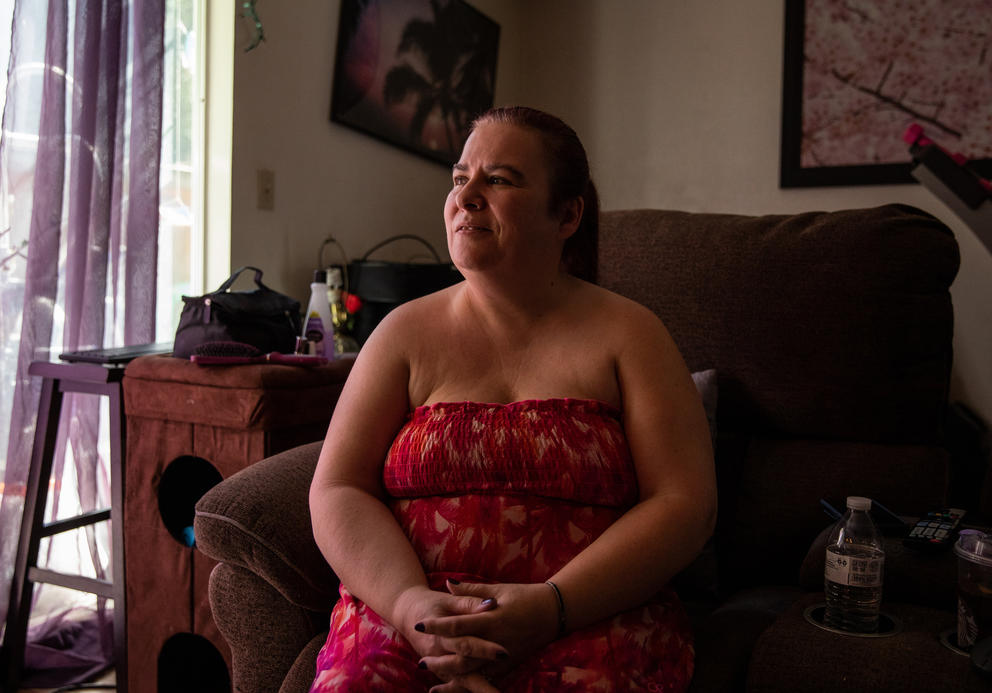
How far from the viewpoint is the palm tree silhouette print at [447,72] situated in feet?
9.30

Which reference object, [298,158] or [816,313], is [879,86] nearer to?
[816,313]

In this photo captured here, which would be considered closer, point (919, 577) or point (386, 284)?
point (919, 577)

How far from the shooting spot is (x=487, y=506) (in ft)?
3.63

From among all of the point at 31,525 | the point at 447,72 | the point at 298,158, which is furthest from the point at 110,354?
the point at 447,72

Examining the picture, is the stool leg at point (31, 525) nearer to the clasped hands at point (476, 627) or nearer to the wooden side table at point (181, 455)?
the wooden side table at point (181, 455)

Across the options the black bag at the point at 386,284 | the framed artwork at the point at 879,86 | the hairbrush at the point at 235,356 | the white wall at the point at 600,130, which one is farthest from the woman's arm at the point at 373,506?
the framed artwork at the point at 879,86

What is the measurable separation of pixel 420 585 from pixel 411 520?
0.41 feet

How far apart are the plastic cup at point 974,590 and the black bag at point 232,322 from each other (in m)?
1.34

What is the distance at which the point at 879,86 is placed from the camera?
9.57ft

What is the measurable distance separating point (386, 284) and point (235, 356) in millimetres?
741

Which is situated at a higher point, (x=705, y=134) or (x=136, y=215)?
(x=705, y=134)

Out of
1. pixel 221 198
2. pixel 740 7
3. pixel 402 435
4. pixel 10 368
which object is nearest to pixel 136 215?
pixel 221 198

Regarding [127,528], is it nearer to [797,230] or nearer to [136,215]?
[136,215]

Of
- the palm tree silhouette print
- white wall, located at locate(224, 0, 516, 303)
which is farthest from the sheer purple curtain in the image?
the palm tree silhouette print
